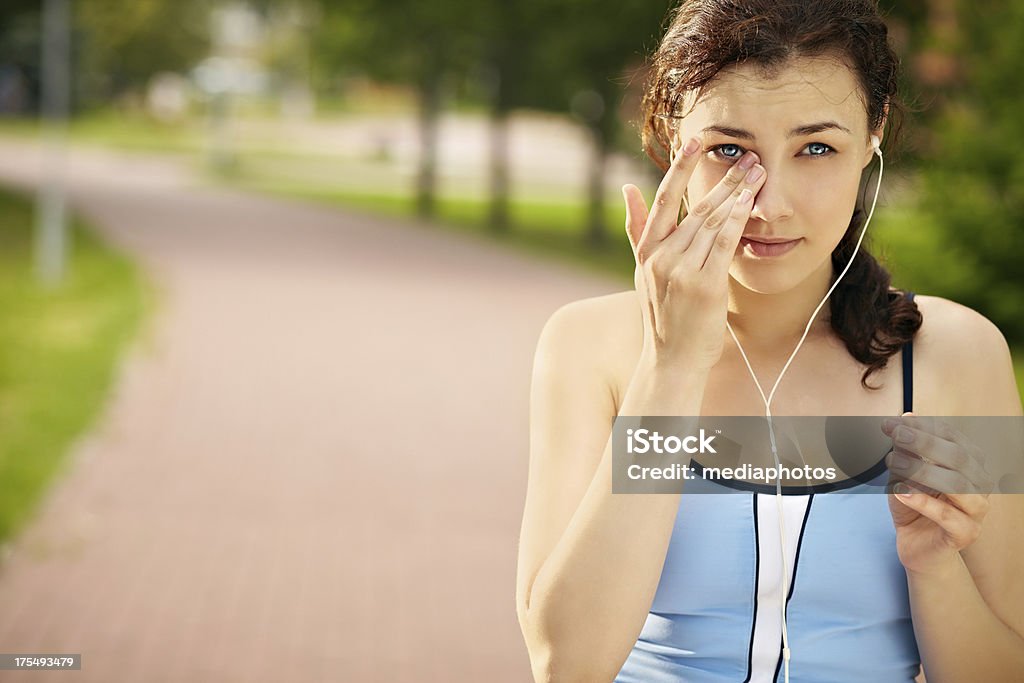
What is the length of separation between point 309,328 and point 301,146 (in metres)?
43.9

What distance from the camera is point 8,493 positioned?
780cm

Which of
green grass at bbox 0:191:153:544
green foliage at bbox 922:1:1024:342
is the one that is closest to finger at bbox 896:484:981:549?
green grass at bbox 0:191:153:544

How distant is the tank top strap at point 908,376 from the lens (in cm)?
228

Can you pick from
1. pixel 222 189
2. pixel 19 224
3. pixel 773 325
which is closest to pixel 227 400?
pixel 773 325

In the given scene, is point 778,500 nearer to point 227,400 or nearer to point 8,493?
point 8,493

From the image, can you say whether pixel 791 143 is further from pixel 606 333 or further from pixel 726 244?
pixel 606 333

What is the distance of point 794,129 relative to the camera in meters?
2.10

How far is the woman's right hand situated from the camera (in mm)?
1949

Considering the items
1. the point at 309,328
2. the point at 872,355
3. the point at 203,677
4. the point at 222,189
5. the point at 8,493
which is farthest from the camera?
the point at 222,189

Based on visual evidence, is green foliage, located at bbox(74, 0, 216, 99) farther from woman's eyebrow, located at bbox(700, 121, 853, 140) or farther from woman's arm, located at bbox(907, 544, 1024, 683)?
woman's arm, located at bbox(907, 544, 1024, 683)

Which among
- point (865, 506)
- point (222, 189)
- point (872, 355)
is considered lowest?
point (222, 189)

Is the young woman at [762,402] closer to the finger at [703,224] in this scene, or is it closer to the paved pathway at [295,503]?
the finger at [703,224]

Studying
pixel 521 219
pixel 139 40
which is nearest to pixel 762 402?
pixel 521 219

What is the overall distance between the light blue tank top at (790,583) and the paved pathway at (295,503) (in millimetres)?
3342
